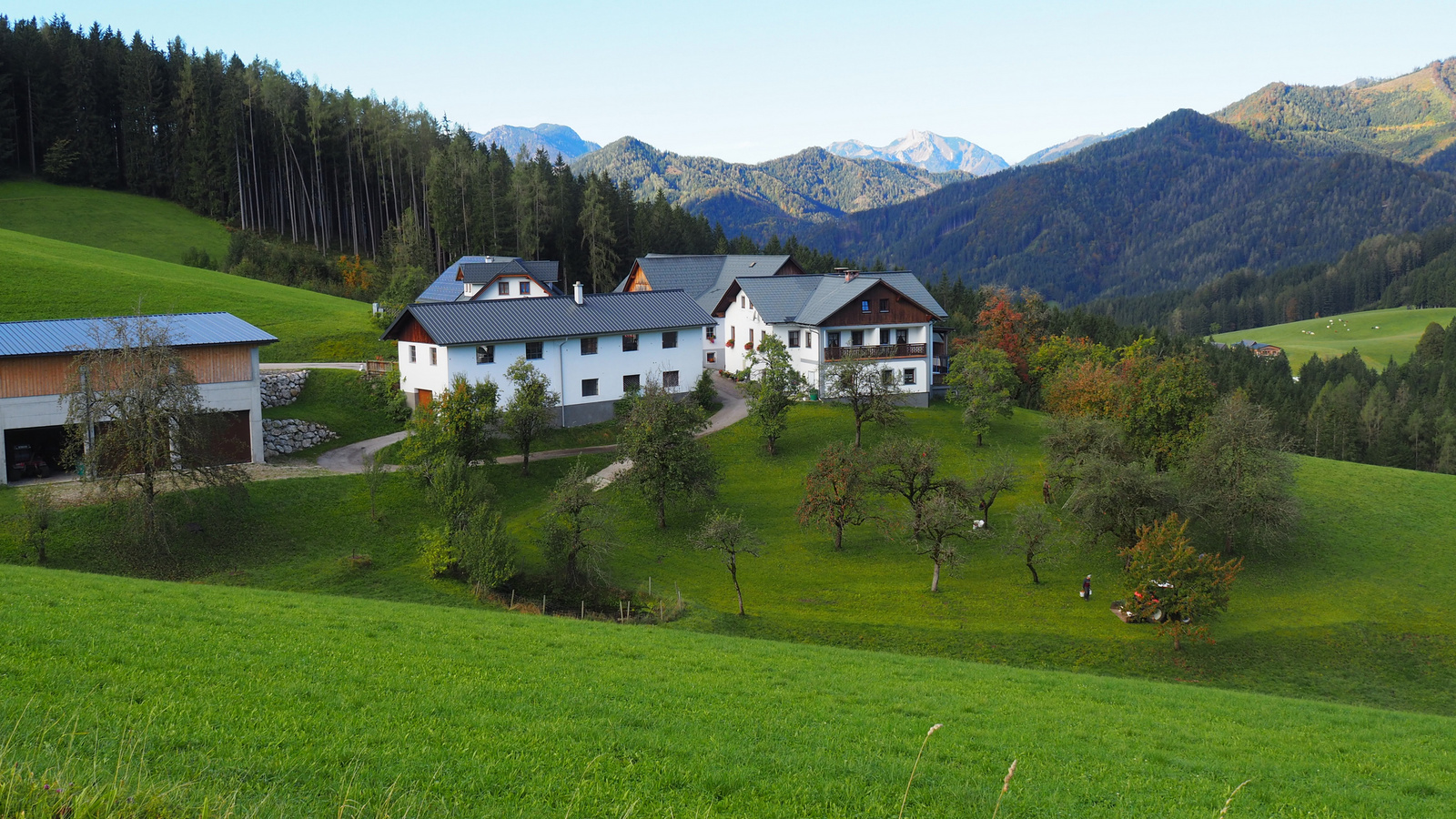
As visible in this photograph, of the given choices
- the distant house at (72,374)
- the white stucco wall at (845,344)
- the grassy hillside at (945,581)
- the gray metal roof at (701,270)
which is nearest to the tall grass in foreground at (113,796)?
the grassy hillside at (945,581)

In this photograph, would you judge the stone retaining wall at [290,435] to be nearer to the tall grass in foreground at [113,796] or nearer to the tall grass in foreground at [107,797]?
the tall grass in foreground at [113,796]

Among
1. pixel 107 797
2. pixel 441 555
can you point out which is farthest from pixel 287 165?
pixel 107 797

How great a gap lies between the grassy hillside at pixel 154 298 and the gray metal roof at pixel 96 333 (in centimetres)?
1508

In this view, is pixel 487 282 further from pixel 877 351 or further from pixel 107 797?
pixel 107 797

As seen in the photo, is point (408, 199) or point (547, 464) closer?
point (547, 464)

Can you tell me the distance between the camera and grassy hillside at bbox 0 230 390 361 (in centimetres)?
5912

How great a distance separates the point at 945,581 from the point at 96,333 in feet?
129

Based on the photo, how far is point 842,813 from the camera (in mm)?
9406

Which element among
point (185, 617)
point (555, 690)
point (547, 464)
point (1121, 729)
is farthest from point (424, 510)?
point (1121, 729)

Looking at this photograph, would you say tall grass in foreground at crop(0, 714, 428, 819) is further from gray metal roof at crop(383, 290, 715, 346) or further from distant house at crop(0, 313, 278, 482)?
gray metal roof at crop(383, 290, 715, 346)

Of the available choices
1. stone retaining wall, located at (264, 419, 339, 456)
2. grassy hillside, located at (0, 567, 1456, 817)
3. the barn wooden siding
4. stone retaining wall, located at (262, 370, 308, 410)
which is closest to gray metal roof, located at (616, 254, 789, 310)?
stone retaining wall, located at (262, 370, 308, 410)

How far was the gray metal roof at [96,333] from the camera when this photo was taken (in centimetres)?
3944

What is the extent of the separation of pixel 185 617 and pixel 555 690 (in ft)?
28.0

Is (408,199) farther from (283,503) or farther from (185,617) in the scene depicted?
(185,617)
